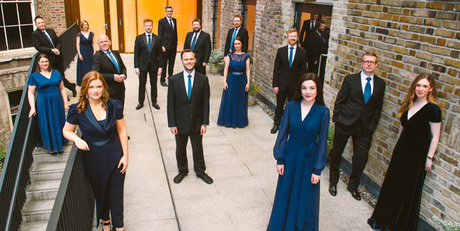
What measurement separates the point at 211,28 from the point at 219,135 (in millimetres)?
8586

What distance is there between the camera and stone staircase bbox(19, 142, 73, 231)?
6.63 meters

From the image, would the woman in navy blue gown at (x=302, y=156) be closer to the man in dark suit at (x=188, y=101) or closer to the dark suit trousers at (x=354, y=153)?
Answer: the dark suit trousers at (x=354, y=153)

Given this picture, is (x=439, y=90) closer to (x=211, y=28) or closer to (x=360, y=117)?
(x=360, y=117)

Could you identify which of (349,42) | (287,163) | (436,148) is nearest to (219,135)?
(349,42)

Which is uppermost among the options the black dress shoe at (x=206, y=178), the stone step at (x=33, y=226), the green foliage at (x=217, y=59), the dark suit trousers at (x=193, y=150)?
the green foliage at (x=217, y=59)

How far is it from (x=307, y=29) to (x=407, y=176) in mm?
4638

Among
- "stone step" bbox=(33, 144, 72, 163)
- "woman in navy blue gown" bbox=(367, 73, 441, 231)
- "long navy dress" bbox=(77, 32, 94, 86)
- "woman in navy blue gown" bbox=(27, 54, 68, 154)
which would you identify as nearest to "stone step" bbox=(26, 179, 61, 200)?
"stone step" bbox=(33, 144, 72, 163)

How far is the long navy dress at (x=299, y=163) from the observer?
3.83 meters

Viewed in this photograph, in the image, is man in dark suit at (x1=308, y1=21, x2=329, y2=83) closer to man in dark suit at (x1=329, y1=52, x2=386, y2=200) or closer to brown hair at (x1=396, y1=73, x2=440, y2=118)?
man in dark suit at (x1=329, y1=52, x2=386, y2=200)

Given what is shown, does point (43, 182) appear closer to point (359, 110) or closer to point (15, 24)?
point (359, 110)

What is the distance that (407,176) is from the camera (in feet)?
14.3

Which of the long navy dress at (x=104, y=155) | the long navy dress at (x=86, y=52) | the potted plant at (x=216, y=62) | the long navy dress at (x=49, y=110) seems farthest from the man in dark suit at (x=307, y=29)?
the long navy dress at (x=86, y=52)

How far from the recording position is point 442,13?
4152 millimetres

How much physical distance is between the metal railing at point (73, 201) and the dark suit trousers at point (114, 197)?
0.19m
